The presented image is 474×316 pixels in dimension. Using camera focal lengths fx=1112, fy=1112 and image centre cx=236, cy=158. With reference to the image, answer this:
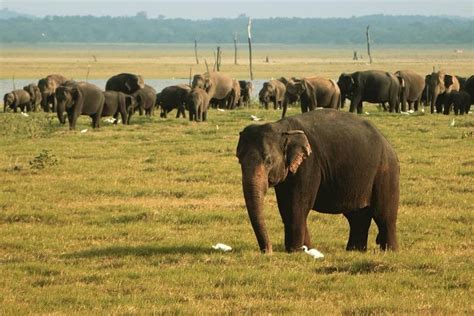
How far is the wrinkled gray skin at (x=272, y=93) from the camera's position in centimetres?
5038

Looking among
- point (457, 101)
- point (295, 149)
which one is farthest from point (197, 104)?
point (295, 149)

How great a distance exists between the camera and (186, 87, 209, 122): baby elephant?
37.7 metres

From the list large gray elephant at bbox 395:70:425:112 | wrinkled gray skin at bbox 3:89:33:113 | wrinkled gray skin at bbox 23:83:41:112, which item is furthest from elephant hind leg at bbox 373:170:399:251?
wrinkled gray skin at bbox 23:83:41:112

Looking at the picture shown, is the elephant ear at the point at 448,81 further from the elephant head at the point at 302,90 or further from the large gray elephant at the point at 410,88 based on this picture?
the elephant head at the point at 302,90

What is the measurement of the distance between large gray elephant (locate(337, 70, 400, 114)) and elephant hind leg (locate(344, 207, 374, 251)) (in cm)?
2877

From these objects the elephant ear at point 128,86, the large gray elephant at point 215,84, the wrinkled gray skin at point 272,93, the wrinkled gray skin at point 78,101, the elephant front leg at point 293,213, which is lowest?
the wrinkled gray skin at point 272,93

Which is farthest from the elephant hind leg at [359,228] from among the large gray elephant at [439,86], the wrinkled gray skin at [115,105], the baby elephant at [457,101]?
the large gray elephant at [439,86]

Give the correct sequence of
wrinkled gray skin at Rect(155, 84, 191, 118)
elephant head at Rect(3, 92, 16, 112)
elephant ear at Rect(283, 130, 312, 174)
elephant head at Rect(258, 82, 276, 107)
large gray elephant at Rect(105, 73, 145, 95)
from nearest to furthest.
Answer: elephant ear at Rect(283, 130, 312, 174)
wrinkled gray skin at Rect(155, 84, 191, 118)
large gray elephant at Rect(105, 73, 145, 95)
elephant head at Rect(3, 92, 16, 112)
elephant head at Rect(258, 82, 276, 107)

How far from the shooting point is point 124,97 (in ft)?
122

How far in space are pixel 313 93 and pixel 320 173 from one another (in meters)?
28.4

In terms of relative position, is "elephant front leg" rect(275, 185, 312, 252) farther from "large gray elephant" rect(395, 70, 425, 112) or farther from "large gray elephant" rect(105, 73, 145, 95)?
"large gray elephant" rect(395, 70, 425, 112)

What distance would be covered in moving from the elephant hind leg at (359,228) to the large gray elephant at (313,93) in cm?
2718

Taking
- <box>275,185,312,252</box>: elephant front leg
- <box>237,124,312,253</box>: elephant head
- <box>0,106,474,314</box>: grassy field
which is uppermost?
<box>237,124,312,253</box>: elephant head

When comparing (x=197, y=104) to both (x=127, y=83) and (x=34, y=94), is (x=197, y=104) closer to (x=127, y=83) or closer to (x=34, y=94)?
(x=127, y=83)
